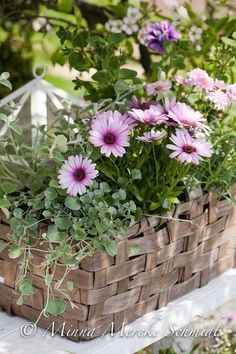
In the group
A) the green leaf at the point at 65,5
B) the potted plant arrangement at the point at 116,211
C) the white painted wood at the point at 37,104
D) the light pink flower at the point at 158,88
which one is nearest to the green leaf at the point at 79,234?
the potted plant arrangement at the point at 116,211

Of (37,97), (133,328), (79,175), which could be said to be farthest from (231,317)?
(79,175)

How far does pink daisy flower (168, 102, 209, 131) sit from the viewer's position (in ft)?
3.60

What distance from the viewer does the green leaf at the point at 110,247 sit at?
1.06 metres

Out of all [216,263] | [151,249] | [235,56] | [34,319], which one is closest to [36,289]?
[34,319]

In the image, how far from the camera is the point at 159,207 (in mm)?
1181

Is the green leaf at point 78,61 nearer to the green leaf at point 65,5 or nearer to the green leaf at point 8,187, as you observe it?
the green leaf at point 65,5

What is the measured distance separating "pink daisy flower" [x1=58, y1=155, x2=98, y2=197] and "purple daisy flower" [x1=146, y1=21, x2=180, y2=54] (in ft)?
1.60

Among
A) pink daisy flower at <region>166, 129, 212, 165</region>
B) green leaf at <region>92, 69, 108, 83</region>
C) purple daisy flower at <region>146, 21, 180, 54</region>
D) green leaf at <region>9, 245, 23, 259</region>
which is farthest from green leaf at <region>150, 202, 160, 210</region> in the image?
purple daisy flower at <region>146, 21, 180, 54</region>

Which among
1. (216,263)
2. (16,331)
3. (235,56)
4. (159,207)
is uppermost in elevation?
(235,56)

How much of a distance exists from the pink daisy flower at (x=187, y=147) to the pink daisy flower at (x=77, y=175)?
111 mm

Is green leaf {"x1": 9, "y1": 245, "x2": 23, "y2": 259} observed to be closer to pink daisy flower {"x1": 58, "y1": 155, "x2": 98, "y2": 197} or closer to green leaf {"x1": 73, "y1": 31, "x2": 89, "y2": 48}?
pink daisy flower {"x1": 58, "y1": 155, "x2": 98, "y2": 197}

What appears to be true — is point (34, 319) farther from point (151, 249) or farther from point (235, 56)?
point (235, 56)

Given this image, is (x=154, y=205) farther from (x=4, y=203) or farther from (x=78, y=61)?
(x=78, y=61)

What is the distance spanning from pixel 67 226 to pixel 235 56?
19.4 inches
